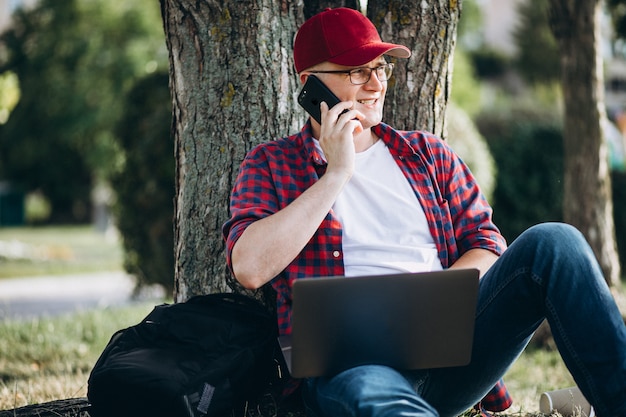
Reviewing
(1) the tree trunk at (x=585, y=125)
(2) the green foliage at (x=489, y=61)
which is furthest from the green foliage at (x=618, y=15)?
(2) the green foliage at (x=489, y=61)

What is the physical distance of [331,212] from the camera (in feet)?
9.72

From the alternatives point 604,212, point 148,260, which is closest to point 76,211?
point 148,260

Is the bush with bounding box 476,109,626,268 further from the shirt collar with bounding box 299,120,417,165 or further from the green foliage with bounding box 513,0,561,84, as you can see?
the green foliage with bounding box 513,0,561,84

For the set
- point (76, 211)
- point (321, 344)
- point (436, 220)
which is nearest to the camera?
point (321, 344)

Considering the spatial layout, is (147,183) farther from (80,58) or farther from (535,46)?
(535,46)

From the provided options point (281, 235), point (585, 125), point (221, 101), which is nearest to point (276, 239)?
point (281, 235)

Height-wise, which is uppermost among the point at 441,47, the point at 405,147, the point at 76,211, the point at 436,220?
the point at 441,47

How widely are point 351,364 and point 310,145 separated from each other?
36.8 inches

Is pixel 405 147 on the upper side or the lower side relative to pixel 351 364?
upper

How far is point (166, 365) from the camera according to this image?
267cm

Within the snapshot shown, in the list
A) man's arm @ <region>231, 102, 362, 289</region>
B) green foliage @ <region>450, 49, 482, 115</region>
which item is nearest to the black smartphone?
man's arm @ <region>231, 102, 362, 289</region>

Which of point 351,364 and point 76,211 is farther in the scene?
point 76,211

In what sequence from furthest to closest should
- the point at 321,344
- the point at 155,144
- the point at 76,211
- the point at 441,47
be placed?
the point at 76,211, the point at 155,144, the point at 441,47, the point at 321,344

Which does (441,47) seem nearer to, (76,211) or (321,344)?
(321,344)
